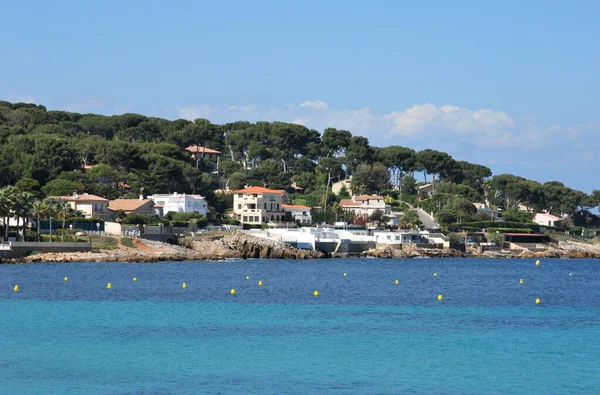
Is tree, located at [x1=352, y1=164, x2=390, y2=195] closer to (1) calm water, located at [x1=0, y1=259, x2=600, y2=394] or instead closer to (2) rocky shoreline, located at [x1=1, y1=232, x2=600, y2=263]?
(2) rocky shoreline, located at [x1=1, y1=232, x2=600, y2=263]

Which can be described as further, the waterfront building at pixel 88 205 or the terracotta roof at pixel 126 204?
the terracotta roof at pixel 126 204

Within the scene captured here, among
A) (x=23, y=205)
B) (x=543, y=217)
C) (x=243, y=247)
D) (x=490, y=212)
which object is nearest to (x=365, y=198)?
(x=490, y=212)

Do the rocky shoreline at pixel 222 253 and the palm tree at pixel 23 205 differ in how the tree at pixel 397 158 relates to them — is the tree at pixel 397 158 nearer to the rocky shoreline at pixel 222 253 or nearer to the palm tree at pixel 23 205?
the rocky shoreline at pixel 222 253

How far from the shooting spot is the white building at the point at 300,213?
145625 mm

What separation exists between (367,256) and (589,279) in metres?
37.2

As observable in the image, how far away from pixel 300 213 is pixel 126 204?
32.5 meters

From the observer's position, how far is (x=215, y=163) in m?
182

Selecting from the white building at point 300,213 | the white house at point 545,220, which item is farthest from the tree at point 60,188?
the white house at point 545,220

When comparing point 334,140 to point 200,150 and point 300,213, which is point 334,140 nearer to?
point 200,150

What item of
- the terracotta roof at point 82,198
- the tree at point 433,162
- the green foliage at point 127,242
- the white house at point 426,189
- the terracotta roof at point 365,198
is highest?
the tree at point 433,162

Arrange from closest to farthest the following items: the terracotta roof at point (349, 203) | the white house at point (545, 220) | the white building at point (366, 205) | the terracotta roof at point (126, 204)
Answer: the terracotta roof at point (126, 204) → the white building at point (366, 205) → the terracotta roof at point (349, 203) → the white house at point (545, 220)

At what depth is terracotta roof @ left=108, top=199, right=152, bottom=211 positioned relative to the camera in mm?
121688

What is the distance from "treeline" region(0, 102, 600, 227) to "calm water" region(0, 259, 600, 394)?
190 feet

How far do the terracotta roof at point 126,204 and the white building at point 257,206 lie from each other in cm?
1976
